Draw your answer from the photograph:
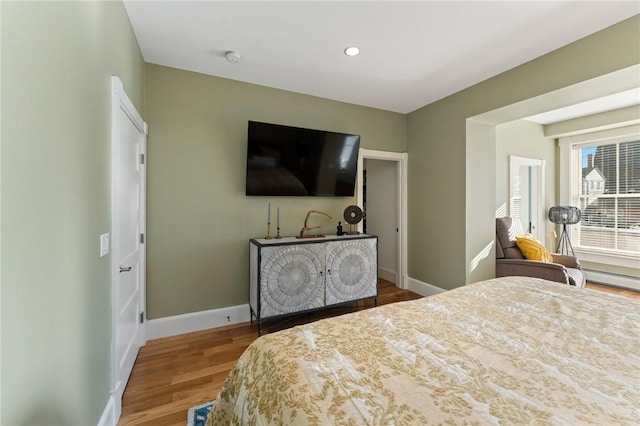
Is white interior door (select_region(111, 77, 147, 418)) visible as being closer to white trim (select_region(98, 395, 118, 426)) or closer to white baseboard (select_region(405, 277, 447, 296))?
white trim (select_region(98, 395, 118, 426))

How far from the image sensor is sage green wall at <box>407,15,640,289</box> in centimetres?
246

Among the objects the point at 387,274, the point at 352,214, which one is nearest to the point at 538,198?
the point at 387,274

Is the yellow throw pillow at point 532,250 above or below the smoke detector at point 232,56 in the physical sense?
below

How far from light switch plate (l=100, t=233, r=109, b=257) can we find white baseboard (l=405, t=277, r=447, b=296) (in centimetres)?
362

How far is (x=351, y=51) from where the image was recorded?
2.48 m

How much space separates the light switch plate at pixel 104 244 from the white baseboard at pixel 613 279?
21.4 feet

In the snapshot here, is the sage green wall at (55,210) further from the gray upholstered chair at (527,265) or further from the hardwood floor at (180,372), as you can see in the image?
the gray upholstered chair at (527,265)

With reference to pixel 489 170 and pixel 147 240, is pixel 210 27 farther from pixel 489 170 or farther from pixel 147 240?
pixel 489 170

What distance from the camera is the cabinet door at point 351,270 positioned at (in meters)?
3.06

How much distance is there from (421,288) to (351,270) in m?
1.39

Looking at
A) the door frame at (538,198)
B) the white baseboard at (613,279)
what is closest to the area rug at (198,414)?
the door frame at (538,198)

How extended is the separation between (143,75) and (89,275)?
2113 mm

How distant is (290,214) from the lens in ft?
11.0

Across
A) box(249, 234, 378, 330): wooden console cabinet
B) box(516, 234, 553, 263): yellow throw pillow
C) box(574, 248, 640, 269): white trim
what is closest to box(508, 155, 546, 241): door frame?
box(574, 248, 640, 269): white trim
